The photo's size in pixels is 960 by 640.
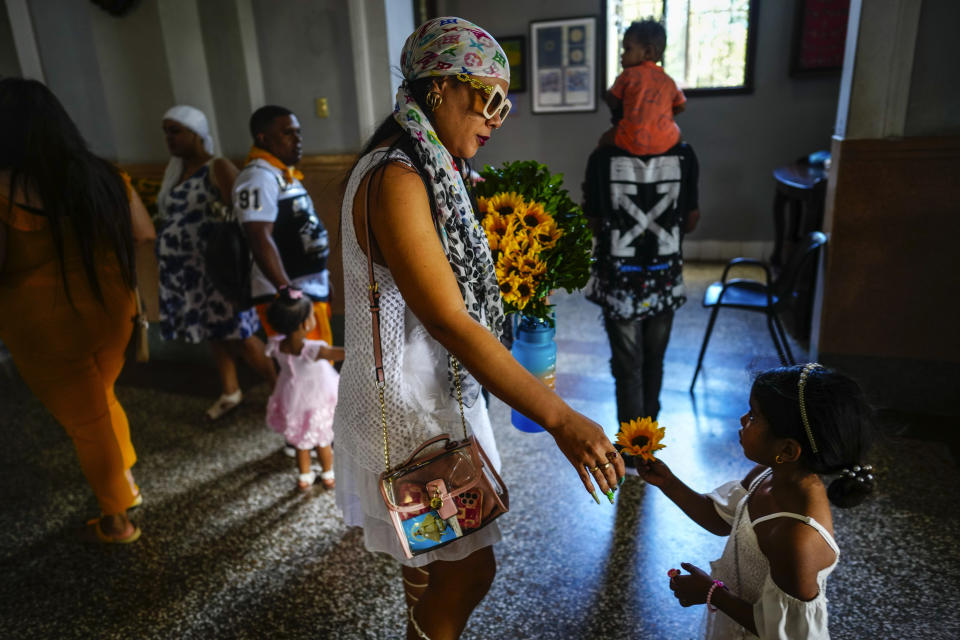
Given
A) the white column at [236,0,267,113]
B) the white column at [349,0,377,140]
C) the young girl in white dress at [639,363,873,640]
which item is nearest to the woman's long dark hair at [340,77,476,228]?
the young girl in white dress at [639,363,873,640]

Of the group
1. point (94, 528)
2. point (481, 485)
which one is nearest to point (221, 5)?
point (94, 528)

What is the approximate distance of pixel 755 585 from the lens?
138 centimetres

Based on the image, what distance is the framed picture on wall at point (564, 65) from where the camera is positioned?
247 inches

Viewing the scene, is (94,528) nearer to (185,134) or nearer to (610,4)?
(185,134)

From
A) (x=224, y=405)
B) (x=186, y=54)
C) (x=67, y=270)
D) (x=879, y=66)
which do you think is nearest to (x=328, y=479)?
(x=224, y=405)

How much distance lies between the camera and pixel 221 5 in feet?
12.8

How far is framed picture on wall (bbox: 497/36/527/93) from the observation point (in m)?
6.51

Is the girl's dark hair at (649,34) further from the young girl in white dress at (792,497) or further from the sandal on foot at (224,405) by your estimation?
the sandal on foot at (224,405)

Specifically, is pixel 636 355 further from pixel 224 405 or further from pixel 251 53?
pixel 251 53

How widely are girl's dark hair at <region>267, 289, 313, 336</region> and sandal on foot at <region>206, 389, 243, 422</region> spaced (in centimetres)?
135

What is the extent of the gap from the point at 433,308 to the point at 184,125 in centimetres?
256

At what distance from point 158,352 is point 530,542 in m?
3.37

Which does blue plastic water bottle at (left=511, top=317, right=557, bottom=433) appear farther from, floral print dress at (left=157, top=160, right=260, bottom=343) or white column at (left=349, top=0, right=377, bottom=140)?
white column at (left=349, top=0, right=377, bottom=140)

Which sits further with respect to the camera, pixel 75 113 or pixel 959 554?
pixel 75 113
